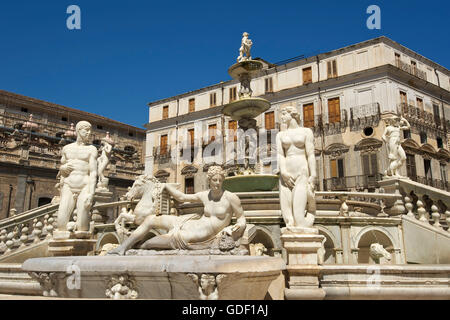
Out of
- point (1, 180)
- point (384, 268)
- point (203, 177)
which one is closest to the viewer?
point (384, 268)

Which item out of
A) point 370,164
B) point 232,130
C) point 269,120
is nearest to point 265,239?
point 370,164

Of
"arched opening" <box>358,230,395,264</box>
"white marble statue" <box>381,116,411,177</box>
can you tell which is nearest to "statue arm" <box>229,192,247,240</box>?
"arched opening" <box>358,230,395,264</box>

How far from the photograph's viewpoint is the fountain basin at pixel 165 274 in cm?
412

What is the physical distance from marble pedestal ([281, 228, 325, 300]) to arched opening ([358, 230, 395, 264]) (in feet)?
12.6

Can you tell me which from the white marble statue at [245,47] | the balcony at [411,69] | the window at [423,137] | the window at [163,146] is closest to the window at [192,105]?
the window at [163,146]

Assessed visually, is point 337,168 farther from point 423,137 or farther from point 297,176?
point 297,176

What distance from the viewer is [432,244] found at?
28.8 feet

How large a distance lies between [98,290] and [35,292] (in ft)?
7.43

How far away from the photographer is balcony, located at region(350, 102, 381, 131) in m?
30.4

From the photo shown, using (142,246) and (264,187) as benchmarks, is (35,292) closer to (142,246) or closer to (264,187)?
(142,246)

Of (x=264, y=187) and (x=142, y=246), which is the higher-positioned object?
(x=264, y=187)

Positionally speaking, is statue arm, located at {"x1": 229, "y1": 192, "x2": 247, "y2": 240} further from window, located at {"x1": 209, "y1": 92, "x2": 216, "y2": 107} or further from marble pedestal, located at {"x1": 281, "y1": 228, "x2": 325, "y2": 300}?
window, located at {"x1": 209, "y1": 92, "x2": 216, "y2": 107}

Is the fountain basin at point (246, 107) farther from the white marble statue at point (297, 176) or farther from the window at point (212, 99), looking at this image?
the window at point (212, 99)
